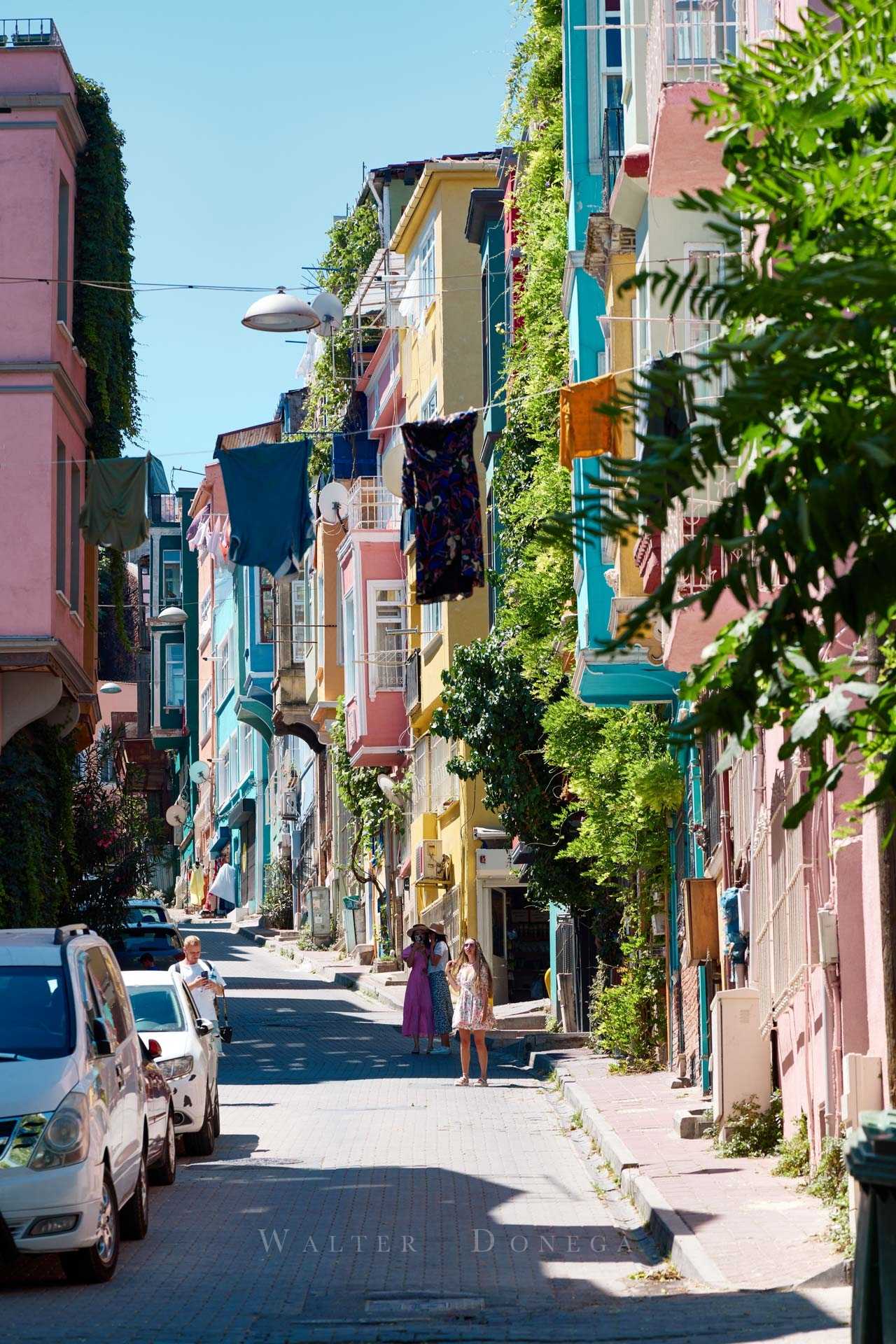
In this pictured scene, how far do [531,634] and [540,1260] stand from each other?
1597cm

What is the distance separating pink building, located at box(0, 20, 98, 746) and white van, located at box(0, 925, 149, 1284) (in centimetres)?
1317

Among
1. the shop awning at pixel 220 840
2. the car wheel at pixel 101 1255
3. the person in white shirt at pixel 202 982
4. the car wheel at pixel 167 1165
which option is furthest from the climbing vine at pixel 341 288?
the car wheel at pixel 101 1255

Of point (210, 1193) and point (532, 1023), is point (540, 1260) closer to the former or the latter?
point (210, 1193)

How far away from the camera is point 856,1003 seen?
12.7m

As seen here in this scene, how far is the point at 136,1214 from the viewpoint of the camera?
12789 mm

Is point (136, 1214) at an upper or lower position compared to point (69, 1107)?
lower

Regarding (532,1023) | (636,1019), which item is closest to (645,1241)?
(636,1019)

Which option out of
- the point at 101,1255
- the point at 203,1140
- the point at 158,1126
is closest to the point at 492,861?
the point at 203,1140

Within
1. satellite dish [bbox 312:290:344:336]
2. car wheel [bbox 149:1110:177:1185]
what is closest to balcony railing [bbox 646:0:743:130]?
car wheel [bbox 149:1110:177:1185]

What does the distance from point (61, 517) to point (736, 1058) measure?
14598 mm

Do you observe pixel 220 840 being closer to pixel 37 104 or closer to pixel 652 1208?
pixel 37 104

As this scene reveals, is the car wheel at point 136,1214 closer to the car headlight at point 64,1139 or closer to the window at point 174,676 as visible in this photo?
the car headlight at point 64,1139

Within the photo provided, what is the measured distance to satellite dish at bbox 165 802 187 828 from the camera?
98875 millimetres

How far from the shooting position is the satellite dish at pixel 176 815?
9888cm
